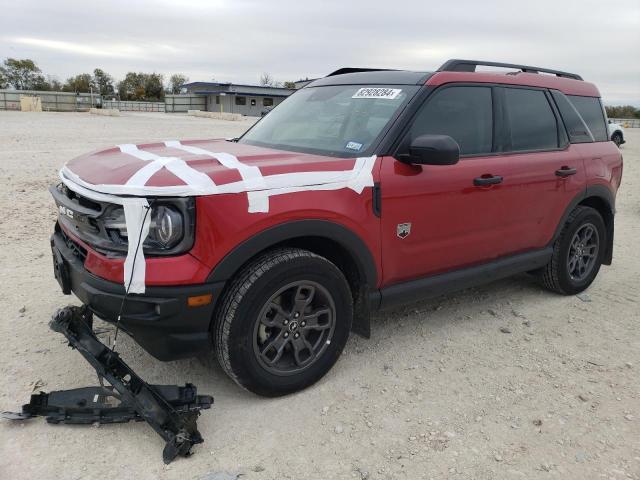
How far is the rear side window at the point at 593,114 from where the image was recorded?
4.61m

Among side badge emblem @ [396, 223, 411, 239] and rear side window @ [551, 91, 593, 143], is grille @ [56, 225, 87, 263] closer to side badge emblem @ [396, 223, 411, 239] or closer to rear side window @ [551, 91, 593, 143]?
side badge emblem @ [396, 223, 411, 239]

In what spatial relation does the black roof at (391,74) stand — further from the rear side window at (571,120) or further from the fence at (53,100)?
the fence at (53,100)

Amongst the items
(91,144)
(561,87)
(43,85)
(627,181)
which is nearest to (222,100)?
(43,85)

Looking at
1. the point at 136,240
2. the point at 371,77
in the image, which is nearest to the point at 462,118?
the point at 371,77

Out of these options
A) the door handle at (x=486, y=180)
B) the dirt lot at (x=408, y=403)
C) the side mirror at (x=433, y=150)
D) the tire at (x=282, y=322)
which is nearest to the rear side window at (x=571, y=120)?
the door handle at (x=486, y=180)

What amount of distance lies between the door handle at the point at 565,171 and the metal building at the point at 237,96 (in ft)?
183

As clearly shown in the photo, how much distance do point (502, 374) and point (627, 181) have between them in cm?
1132

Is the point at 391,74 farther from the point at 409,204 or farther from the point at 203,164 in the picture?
the point at 203,164

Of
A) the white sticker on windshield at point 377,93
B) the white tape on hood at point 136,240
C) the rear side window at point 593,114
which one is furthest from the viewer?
the rear side window at point 593,114

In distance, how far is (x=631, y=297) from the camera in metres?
4.80

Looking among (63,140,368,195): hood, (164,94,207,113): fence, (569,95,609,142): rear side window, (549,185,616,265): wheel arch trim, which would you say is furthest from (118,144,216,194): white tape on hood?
(164,94,207,113): fence

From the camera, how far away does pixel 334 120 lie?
3.60m

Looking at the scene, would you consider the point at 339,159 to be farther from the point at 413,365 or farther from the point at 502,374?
the point at 502,374

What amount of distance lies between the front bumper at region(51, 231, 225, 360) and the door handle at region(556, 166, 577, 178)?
2.99m
